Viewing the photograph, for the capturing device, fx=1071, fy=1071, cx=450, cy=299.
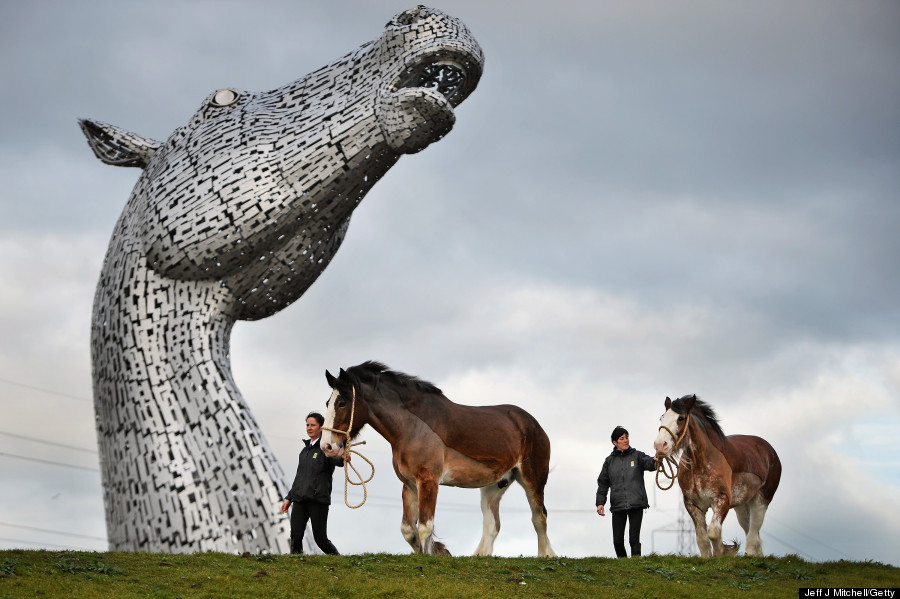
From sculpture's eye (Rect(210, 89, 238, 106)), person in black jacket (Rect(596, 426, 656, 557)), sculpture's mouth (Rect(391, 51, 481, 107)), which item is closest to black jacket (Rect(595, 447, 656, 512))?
person in black jacket (Rect(596, 426, 656, 557))

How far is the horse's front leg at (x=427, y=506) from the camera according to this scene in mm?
9977

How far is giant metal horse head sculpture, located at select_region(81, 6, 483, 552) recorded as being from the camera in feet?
38.0

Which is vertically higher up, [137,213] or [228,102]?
[228,102]

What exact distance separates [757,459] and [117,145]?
363 inches

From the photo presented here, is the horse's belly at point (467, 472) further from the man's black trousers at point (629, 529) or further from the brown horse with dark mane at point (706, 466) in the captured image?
the brown horse with dark mane at point (706, 466)

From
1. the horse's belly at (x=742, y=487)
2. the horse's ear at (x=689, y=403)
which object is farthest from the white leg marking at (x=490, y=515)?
the horse's belly at (x=742, y=487)

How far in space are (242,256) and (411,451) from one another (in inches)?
138

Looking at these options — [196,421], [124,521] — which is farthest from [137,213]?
[124,521]

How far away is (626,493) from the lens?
1071cm

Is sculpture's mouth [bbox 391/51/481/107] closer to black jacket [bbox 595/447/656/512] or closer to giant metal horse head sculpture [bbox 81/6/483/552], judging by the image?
giant metal horse head sculpture [bbox 81/6/483/552]

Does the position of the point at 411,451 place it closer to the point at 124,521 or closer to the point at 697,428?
the point at 697,428

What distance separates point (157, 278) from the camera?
12508 mm

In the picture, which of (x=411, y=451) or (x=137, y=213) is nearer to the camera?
(x=411, y=451)

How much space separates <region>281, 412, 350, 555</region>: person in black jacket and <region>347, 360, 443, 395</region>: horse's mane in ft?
2.61
